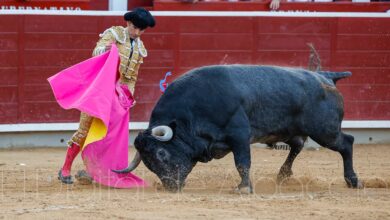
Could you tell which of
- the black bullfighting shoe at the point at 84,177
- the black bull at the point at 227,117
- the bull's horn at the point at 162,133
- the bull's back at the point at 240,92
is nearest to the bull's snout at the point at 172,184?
the black bull at the point at 227,117

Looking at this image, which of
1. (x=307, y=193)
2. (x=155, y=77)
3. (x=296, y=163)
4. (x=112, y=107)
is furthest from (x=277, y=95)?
(x=155, y=77)

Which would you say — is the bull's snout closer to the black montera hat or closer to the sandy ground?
the sandy ground

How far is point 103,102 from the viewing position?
679 cm

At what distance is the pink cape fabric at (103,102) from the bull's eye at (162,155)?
0.44m

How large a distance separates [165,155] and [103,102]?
595mm

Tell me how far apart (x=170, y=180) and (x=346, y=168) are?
142cm

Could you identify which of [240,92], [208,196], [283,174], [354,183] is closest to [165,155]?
[208,196]

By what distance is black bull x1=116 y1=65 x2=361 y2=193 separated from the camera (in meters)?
6.58

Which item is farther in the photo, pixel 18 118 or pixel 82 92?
pixel 18 118

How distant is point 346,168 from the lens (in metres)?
7.24

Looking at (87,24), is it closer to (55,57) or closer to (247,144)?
(55,57)

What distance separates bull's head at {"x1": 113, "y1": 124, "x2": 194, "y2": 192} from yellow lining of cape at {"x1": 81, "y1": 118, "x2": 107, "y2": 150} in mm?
293

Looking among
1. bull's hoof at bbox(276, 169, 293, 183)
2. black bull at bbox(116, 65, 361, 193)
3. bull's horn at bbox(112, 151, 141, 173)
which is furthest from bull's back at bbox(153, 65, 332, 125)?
bull's hoof at bbox(276, 169, 293, 183)

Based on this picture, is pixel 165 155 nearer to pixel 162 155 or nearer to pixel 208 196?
pixel 162 155
